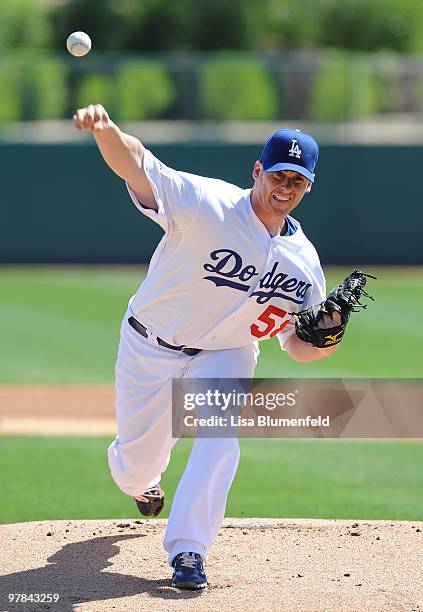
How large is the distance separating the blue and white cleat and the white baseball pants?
1.3 inches

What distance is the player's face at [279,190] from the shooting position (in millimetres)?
5176

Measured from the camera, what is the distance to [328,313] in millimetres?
5254

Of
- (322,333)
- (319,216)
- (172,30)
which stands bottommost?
(322,333)

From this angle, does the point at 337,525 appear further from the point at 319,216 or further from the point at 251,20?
the point at 251,20

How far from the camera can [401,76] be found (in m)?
21.7

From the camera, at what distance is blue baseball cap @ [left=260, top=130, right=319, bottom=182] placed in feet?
16.9

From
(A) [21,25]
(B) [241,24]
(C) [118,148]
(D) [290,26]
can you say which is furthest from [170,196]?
(D) [290,26]

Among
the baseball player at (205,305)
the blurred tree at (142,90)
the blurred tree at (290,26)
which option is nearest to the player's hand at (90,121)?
the baseball player at (205,305)

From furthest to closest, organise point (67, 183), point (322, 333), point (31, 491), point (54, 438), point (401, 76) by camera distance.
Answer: point (401, 76), point (67, 183), point (54, 438), point (31, 491), point (322, 333)

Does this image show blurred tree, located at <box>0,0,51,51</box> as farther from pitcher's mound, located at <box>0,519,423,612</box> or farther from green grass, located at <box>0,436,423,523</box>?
pitcher's mound, located at <box>0,519,423,612</box>

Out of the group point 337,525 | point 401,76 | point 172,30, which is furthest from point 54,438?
point 172,30

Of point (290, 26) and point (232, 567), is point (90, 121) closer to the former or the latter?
point (232, 567)

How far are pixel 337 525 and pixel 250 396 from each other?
1.14m

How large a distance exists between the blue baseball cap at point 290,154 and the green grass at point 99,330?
620cm
